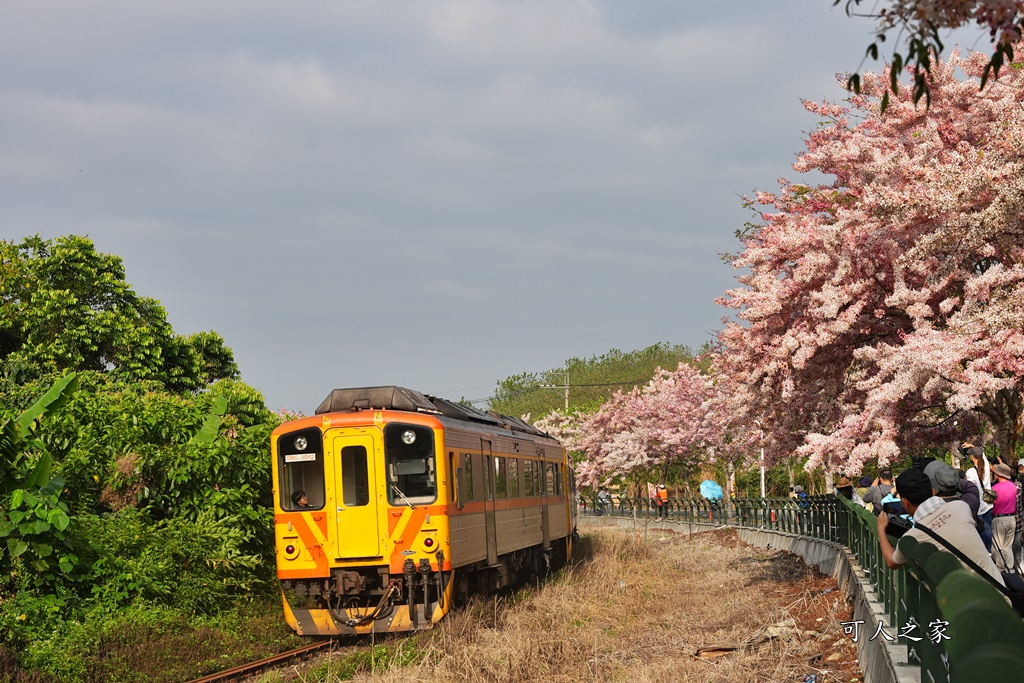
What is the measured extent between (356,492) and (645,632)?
4214 millimetres

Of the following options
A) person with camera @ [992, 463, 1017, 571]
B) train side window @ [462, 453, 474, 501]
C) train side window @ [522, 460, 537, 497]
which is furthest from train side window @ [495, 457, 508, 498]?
person with camera @ [992, 463, 1017, 571]

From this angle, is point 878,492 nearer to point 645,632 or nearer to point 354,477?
point 645,632

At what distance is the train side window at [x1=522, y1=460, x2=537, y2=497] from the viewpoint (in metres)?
21.2

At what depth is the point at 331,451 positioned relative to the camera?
15.5m

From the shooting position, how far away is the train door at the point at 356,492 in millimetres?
15141

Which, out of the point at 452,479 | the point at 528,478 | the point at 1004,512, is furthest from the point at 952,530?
the point at 528,478

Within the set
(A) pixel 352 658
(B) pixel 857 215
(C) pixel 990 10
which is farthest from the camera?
(B) pixel 857 215

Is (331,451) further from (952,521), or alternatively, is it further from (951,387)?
(952,521)

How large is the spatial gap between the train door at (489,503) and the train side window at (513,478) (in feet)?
4.88

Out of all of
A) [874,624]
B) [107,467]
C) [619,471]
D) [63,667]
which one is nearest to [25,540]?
[63,667]

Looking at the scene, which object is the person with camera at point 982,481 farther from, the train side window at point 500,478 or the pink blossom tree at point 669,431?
the pink blossom tree at point 669,431

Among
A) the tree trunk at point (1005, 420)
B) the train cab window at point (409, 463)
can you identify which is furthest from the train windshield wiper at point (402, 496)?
the tree trunk at point (1005, 420)

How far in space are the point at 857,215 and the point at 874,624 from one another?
7814 millimetres

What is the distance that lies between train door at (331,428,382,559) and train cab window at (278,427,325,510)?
0.27 meters
